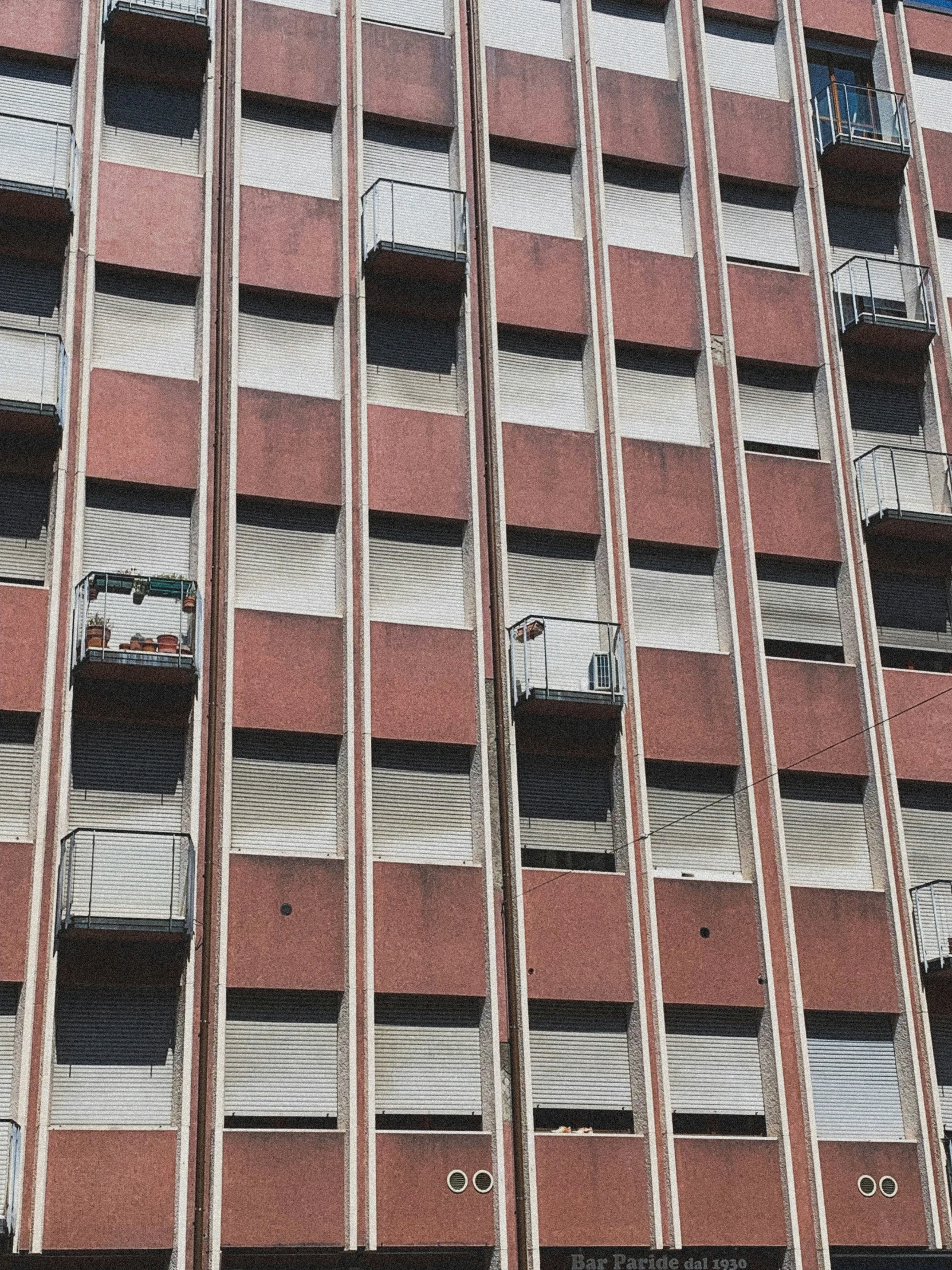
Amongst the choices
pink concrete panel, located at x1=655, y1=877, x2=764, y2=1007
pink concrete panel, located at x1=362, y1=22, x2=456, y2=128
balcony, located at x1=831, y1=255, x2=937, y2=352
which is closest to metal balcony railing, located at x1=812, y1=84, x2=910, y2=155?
balcony, located at x1=831, y1=255, x2=937, y2=352

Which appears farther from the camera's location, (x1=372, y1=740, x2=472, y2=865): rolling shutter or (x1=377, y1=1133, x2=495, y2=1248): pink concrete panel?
(x1=372, y1=740, x2=472, y2=865): rolling shutter

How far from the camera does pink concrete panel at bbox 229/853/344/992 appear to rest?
26172 millimetres

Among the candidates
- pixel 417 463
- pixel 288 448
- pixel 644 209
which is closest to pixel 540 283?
pixel 644 209

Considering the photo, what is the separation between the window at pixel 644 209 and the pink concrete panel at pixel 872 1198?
17277 mm

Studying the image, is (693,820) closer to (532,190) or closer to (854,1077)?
(854,1077)

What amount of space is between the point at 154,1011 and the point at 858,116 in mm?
23392

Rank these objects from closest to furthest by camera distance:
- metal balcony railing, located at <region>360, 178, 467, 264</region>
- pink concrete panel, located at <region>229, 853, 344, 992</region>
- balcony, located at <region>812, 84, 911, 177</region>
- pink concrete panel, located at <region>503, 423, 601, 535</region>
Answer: pink concrete panel, located at <region>229, 853, 344, 992</region>, pink concrete panel, located at <region>503, 423, 601, 535</region>, metal balcony railing, located at <region>360, 178, 467, 264</region>, balcony, located at <region>812, 84, 911, 177</region>

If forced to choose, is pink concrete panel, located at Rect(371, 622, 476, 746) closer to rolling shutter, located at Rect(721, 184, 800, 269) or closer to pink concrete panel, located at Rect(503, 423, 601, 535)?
pink concrete panel, located at Rect(503, 423, 601, 535)

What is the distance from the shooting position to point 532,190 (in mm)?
33688

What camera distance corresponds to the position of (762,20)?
119ft

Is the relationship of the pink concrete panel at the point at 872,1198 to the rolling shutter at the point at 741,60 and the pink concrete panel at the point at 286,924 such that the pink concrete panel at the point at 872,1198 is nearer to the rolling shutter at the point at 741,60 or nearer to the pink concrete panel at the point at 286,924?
the pink concrete panel at the point at 286,924

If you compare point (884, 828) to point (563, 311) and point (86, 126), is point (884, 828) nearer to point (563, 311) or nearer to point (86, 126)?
point (563, 311)

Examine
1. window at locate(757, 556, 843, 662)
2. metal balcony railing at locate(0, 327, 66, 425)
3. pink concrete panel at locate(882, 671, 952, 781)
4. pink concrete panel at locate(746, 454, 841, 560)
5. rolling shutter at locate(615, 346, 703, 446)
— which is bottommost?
pink concrete panel at locate(882, 671, 952, 781)

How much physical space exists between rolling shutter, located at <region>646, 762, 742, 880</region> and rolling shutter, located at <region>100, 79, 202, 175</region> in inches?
571
